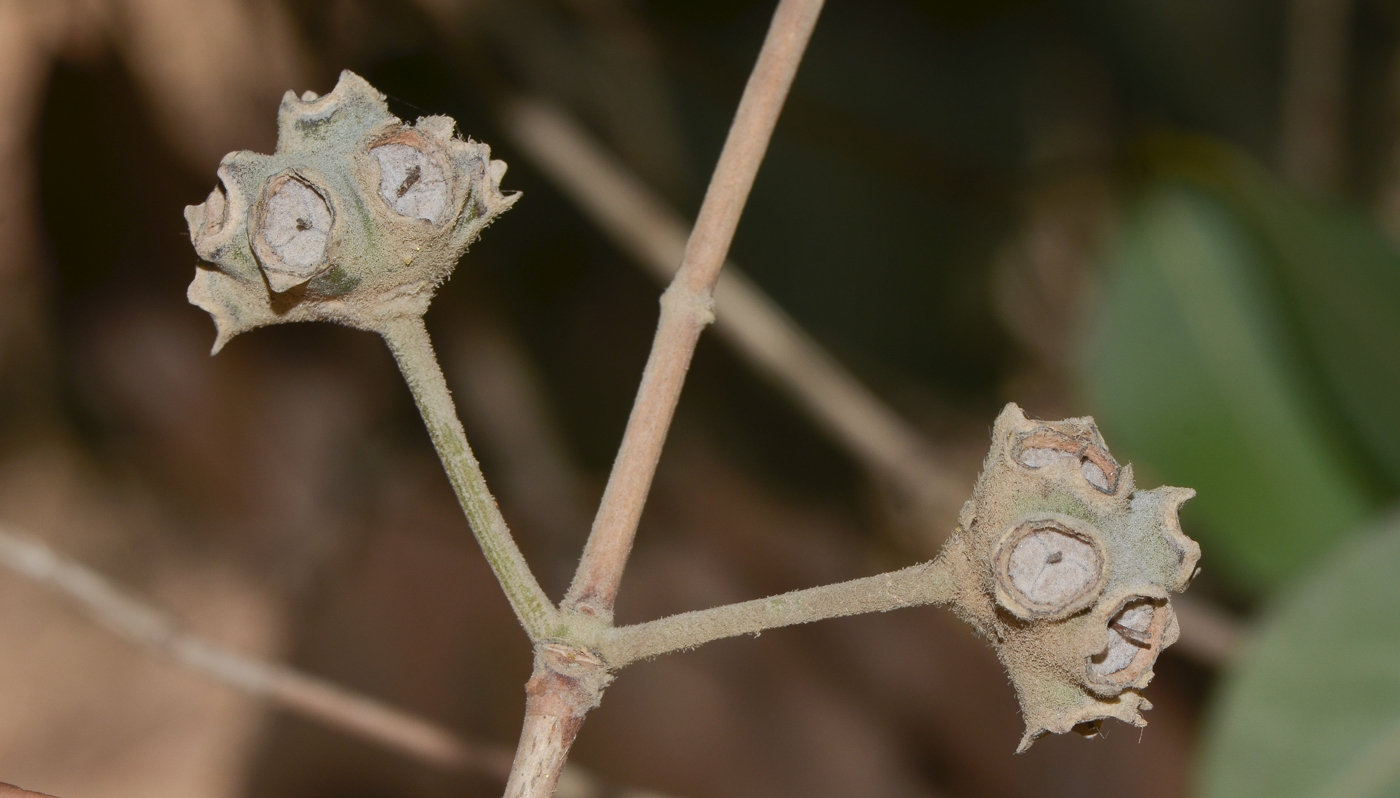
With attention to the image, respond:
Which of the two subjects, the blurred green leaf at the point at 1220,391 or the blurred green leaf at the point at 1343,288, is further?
the blurred green leaf at the point at 1220,391

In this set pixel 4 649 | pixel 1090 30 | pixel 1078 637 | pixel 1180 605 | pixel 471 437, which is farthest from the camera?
pixel 1090 30

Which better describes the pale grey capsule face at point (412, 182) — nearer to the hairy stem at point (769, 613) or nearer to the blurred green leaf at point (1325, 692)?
the hairy stem at point (769, 613)

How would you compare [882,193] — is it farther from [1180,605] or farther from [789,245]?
[1180,605]

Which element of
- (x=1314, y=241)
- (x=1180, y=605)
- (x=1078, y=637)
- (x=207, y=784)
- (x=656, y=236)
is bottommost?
(x=1078, y=637)

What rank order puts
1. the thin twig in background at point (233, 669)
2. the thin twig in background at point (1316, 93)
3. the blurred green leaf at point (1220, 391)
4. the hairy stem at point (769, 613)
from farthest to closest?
the thin twig in background at point (1316, 93) < the blurred green leaf at point (1220, 391) < the thin twig in background at point (233, 669) < the hairy stem at point (769, 613)

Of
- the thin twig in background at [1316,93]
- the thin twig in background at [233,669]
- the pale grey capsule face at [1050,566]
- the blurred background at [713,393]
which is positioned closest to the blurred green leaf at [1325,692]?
the blurred background at [713,393]

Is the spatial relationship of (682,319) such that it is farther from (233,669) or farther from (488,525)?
(233,669)

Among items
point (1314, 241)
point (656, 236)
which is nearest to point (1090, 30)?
point (1314, 241)
